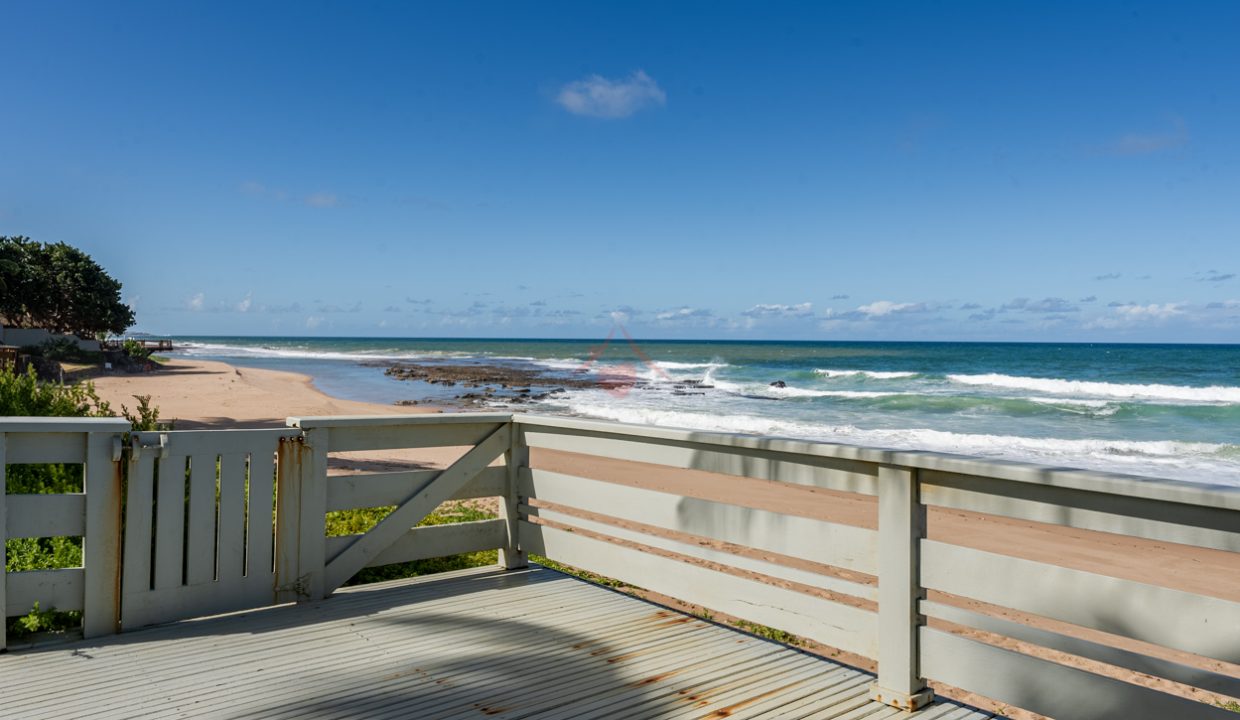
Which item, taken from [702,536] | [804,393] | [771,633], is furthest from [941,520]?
[804,393]

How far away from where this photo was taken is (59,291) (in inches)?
1578

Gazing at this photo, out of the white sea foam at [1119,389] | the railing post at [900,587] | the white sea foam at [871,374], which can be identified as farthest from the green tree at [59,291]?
the white sea foam at [1119,389]

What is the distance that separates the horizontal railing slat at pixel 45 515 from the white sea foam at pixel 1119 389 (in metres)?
33.6

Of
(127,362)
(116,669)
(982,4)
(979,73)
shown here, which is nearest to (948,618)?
(116,669)

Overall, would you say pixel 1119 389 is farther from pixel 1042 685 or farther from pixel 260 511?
pixel 260 511

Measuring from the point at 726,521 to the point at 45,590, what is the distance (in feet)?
9.22

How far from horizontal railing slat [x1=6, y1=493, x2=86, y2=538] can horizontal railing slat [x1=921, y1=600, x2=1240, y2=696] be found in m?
3.31

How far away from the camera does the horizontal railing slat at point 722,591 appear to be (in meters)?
2.82

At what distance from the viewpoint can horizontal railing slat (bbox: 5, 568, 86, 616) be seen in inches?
116

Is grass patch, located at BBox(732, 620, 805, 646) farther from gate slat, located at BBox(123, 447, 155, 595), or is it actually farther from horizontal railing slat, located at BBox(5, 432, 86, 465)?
horizontal railing slat, located at BBox(5, 432, 86, 465)

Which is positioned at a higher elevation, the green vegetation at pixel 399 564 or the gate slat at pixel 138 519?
the gate slat at pixel 138 519

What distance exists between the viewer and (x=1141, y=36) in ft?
56.4

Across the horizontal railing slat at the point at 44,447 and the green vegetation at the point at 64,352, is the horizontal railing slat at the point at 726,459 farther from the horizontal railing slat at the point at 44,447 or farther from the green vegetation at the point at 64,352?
the green vegetation at the point at 64,352

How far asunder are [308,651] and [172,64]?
58.4 feet
